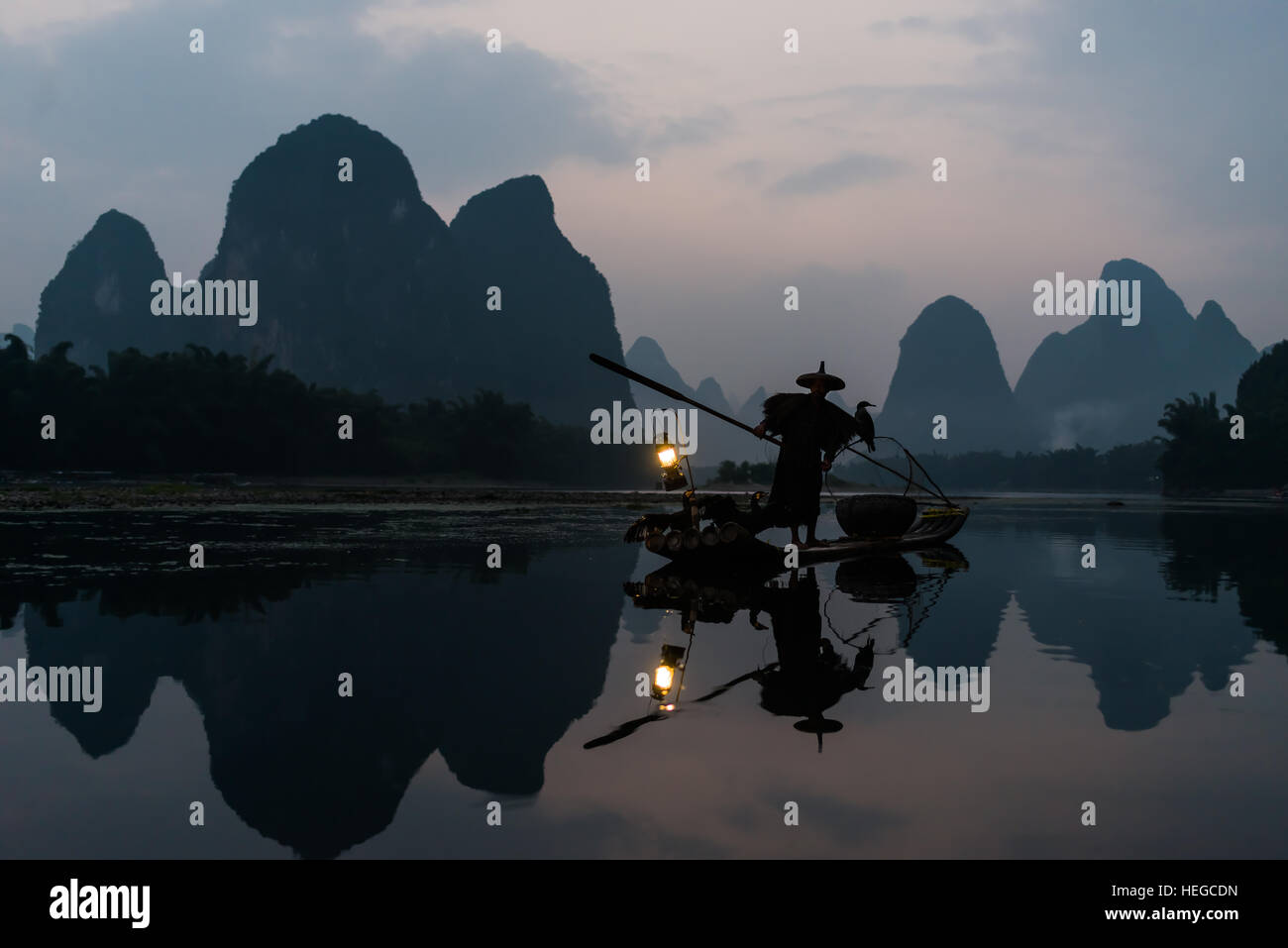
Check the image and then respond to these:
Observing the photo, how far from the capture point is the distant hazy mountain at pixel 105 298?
6353 inches

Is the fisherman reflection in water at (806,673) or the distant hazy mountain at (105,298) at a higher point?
the distant hazy mountain at (105,298)

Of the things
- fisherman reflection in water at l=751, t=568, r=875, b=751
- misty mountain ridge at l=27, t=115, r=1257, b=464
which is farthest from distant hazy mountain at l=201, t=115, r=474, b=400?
fisherman reflection in water at l=751, t=568, r=875, b=751

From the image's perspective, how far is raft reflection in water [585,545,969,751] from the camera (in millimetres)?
6695

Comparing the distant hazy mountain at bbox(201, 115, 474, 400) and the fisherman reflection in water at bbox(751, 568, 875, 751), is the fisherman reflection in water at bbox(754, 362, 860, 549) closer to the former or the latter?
the fisherman reflection in water at bbox(751, 568, 875, 751)

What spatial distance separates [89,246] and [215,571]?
17885 centimetres

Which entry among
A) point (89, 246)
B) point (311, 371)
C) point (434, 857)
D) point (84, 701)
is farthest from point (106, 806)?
point (89, 246)

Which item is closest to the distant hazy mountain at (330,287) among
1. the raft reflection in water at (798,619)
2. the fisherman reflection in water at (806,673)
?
the raft reflection in water at (798,619)

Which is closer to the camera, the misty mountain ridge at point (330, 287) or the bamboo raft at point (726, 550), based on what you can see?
the bamboo raft at point (726, 550)

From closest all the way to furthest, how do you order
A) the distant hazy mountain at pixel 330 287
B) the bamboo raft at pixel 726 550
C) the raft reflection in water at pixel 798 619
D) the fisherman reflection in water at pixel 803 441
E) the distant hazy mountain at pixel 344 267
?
the raft reflection in water at pixel 798 619
the bamboo raft at pixel 726 550
the fisherman reflection in water at pixel 803 441
the distant hazy mountain at pixel 344 267
the distant hazy mountain at pixel 330 287

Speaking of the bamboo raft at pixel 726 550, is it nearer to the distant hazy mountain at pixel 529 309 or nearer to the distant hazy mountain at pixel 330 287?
the distant hazy mountain at pixel 330 287

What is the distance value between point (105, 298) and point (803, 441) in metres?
176

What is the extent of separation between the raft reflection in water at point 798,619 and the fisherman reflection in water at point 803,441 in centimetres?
107
